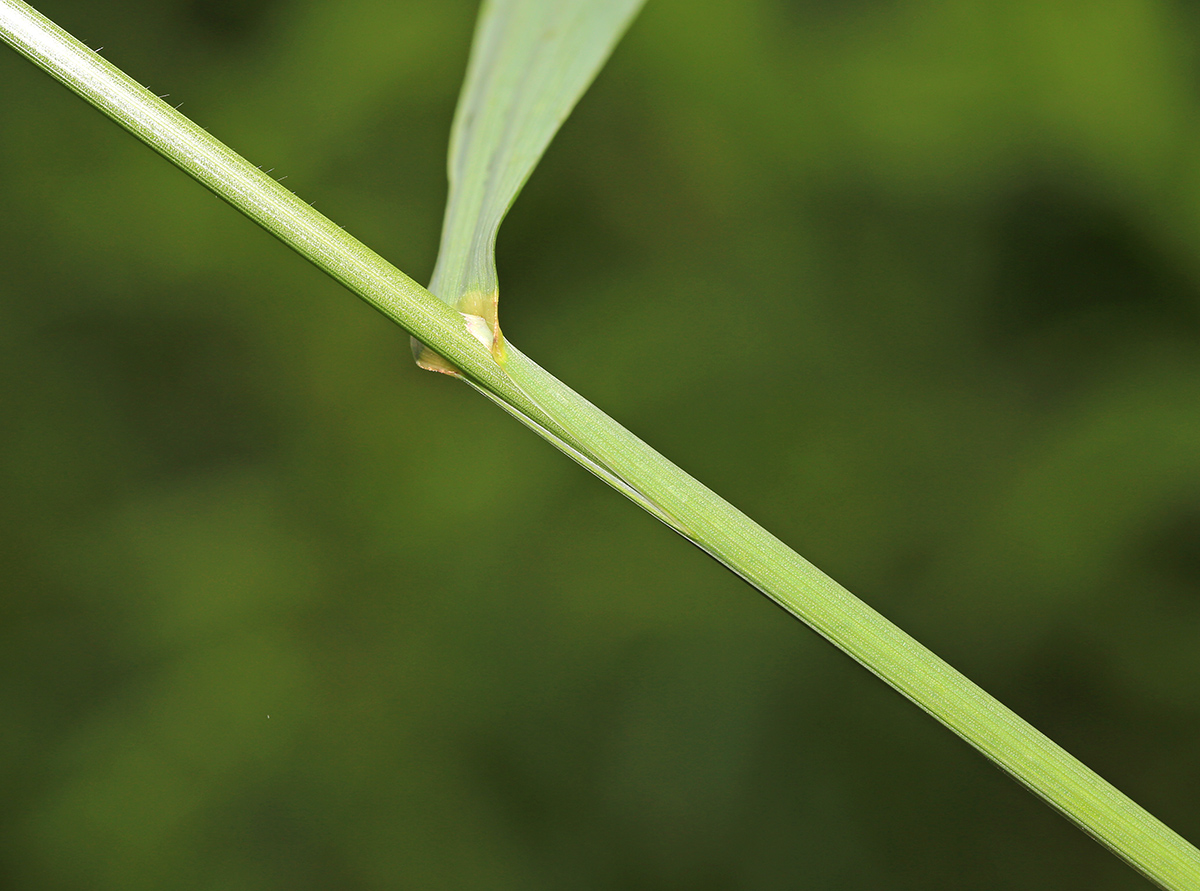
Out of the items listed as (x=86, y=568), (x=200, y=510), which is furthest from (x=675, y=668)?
(x=86, y=568)

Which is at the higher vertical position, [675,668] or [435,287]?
[435,287]

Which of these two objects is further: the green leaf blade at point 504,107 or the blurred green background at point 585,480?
the blurred green background at point 585,480

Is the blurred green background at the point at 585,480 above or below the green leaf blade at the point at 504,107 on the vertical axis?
below

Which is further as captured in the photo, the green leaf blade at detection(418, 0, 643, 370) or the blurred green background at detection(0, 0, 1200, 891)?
the blurred green background at detection(0, 0, 1200, 891)

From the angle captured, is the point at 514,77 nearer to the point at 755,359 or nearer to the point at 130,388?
the point at 755,359

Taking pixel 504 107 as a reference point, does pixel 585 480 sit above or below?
below

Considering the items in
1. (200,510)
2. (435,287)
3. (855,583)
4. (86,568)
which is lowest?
(86,568)

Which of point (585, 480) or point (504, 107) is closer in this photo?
point (504, 107)

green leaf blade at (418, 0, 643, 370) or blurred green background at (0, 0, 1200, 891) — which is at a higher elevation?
green leaf blade at (418, 0, 643, 370)
